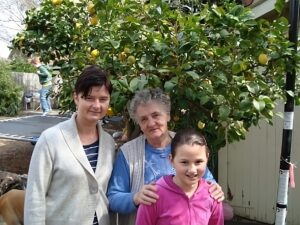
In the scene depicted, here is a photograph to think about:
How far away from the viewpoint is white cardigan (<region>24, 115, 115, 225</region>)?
2.09 meters

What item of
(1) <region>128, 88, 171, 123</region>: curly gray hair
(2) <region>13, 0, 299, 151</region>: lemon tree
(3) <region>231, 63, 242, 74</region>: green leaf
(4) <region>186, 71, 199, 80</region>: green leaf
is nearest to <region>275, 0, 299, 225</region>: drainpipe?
(2) <region>13, 0, 299, 151</region>: lemon tree

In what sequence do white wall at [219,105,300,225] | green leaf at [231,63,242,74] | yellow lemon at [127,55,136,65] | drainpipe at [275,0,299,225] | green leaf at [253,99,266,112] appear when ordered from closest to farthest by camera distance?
green leaf at [253,99,266,112]
green leaf at [231,63,242,74]
yellow lemon at [127,55,136,65]
drainpipe at [275,0,299,225]
white wall at [219,105,300,225]

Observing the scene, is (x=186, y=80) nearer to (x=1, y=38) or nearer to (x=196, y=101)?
(x=196, y=101)

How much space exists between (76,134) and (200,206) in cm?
73

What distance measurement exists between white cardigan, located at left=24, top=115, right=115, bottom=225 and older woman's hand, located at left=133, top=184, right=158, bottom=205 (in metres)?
0.28

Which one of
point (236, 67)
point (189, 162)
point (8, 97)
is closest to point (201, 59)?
point (236, 67)

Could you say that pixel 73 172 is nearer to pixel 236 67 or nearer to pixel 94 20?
pixel 236 67

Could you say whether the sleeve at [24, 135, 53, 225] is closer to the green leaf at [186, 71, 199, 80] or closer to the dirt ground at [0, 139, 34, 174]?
the green leaf at [186, 71, 199, 80]

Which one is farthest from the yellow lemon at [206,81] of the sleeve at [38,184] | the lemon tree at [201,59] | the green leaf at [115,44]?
the sleeve at [38,184]

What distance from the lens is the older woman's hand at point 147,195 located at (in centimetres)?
197

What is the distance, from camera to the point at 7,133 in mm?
7086

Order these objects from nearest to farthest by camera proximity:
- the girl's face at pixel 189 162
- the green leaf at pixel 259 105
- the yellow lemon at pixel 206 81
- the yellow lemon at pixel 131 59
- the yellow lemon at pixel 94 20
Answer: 1. the girl's face at pixel 189 162
2. the green leaf at pixel 259 105
3. the yellow lemon at pixel 206 81
4. the yellow lemon at pixel 131 59
5. the yellow lemon at pixel 94 20

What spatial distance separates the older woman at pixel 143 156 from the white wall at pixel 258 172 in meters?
3.07

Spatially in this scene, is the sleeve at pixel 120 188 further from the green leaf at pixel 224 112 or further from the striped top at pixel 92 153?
the green leaf at pixel 224 112
